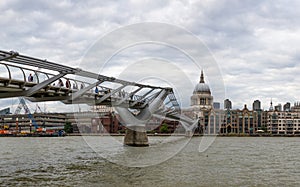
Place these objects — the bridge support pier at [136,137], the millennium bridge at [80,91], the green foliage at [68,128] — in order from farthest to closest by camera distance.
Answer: the green foliage at [68,128]
the bridge support pier at [136,137]
the millennium bridge at [80,91]

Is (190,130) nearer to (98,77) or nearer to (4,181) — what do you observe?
(98,77)

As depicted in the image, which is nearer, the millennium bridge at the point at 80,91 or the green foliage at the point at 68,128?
the millennium bridge at the point at 80,91

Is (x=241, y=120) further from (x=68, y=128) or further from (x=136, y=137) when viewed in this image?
(x=136, y=137)

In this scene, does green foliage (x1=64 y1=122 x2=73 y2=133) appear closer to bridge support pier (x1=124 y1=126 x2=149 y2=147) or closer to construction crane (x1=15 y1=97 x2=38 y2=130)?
construction crane (x1=15 y1=97 x2=38 y2=130)

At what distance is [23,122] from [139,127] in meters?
121

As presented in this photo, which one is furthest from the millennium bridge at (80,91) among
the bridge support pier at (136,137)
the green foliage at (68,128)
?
the green foliage at (68,128)

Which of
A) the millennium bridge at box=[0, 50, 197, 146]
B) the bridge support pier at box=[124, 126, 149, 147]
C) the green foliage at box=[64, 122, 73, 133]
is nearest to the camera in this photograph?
the millennium bridge at box=[0, 50, 197, 146]

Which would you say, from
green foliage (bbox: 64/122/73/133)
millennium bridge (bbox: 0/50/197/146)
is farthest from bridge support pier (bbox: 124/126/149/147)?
green foliage (bbox: 64/122/73/133)

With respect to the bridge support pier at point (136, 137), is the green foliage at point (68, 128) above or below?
below

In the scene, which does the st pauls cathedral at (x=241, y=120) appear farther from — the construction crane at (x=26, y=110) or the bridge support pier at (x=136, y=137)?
the bridge support pier at (x=136, y=137)

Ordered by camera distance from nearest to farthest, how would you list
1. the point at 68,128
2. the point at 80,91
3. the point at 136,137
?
the point at 80,91
the point at 136,137
the point at 68,128

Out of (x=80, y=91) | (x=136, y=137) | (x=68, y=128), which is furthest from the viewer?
(x=68, y=128)

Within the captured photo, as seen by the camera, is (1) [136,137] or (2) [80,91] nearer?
(2) [80,91]

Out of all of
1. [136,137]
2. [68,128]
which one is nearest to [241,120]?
[68,128]
